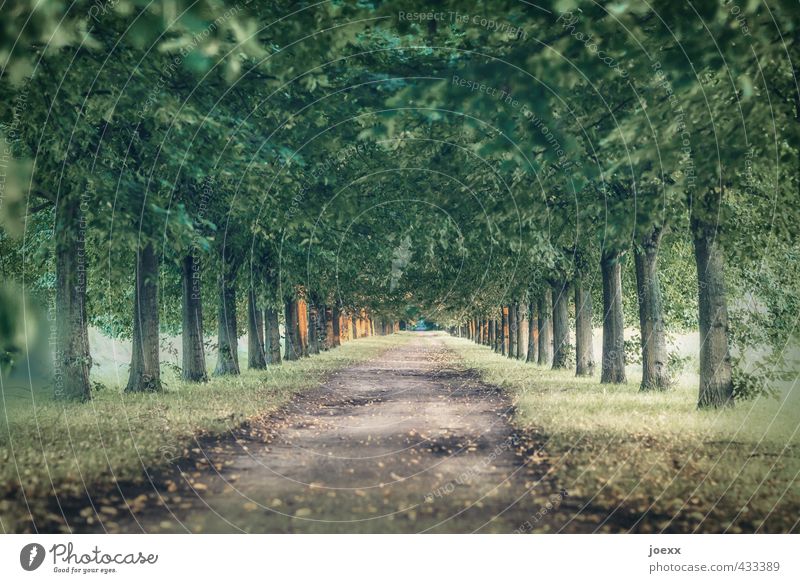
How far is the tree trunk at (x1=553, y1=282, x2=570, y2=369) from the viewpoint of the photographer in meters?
35.1

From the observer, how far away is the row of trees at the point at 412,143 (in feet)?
36.0

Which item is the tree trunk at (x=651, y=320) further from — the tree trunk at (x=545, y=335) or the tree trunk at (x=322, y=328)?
the tree trunk at (x=322, y=328)

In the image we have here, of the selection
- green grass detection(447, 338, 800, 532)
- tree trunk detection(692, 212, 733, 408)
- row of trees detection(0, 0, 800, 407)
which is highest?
row of trees detection(0, 0, 800, 407)

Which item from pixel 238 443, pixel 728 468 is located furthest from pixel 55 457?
pixel 728 468

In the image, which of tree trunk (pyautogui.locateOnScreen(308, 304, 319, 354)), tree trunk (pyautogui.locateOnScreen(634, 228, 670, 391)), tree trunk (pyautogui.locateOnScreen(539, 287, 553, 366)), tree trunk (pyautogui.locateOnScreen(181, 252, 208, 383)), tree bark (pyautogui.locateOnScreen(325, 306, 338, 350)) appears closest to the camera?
tree trunk (pyautogui.locateOnScreen(634, 228, 670, 391))

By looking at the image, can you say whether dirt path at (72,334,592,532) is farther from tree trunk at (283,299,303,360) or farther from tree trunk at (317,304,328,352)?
tree trunk at (317,304,328,352)

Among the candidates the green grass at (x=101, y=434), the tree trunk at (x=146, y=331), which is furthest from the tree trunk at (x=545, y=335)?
the tree trunk at (x=146, y=331)

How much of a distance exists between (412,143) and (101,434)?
35.5ft

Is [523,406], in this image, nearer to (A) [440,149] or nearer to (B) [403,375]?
(A) [440,149]

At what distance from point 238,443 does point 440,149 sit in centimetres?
799

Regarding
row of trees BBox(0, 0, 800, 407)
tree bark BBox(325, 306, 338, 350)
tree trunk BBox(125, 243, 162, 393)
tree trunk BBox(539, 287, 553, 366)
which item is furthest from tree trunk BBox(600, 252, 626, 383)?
tree bark BBox(325, 306, 338, 350)

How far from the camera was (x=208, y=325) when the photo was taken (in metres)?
42.8
